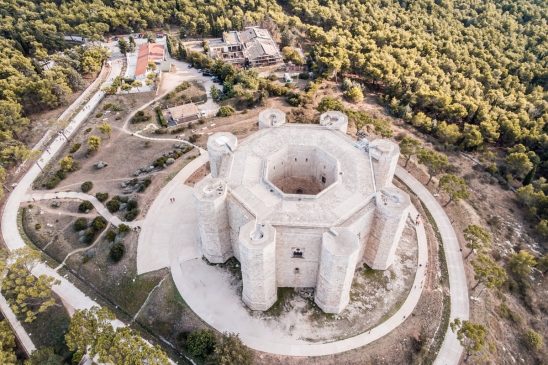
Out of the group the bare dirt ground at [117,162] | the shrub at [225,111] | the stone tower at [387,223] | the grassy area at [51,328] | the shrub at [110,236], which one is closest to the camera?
the stone tower at [387,223]

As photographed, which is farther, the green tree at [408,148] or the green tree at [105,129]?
the green tree at [105,129]

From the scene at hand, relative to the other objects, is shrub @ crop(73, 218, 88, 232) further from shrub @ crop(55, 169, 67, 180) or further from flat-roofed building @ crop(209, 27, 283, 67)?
flat-roofed building @ crop(209, 27, 283, 67)

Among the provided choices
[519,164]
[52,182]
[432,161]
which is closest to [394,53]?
[519,164]

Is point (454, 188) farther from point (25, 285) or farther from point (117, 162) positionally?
point (25, 285)

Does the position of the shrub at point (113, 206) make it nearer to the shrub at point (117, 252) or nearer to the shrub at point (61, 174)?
the shrub at point (117, 252)

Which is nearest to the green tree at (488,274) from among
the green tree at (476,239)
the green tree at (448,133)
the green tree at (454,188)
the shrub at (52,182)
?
the green tree at (476,239)

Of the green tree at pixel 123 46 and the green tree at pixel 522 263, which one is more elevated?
the green tree at pixel 123 46

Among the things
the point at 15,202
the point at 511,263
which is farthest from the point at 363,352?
the point at 15,202
